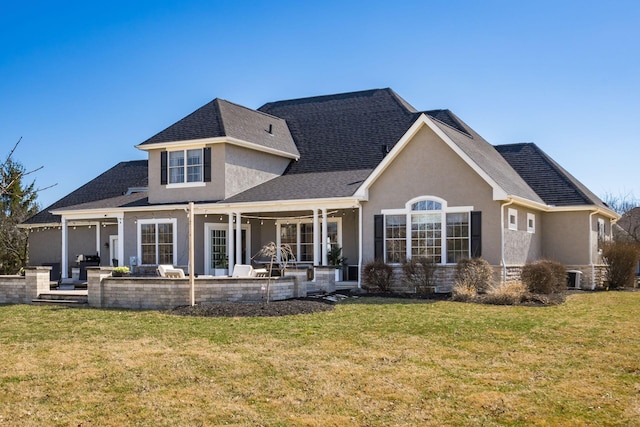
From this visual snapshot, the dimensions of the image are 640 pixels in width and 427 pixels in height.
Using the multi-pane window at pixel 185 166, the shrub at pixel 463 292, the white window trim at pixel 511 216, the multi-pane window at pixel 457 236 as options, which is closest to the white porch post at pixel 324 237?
the multi-pane window at pixel 457 236

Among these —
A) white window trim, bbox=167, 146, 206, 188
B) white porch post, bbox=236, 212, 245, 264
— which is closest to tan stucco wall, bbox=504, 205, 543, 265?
white porch post, bbox=236, 212, 245, 264

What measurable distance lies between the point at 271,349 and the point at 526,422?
16.6 feet

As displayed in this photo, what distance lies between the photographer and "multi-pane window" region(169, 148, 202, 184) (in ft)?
84.4

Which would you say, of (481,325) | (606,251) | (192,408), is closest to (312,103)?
(606,251)

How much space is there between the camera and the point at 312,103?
31.5 metres

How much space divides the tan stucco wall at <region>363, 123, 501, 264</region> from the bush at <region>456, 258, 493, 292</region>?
744 millimetres

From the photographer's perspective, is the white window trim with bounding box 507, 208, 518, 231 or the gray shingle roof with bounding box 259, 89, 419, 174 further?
the gray shingle roof with bounding box 259, 89, 419, 174

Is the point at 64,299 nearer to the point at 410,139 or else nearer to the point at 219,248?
the point at 219,248

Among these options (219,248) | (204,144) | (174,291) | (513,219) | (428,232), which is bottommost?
(174,291)

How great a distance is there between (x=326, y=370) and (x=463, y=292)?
906 cm

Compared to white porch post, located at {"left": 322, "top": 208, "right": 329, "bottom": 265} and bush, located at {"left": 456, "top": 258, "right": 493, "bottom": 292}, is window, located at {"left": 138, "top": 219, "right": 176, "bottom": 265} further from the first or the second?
bush, located at {"left": 456, "top": 258, "right": 493, "bottom": 292}

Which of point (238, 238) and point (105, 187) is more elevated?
point (105, 187)

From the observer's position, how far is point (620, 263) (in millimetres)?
24344

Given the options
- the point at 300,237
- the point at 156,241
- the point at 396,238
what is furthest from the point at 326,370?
the point at 156,241
